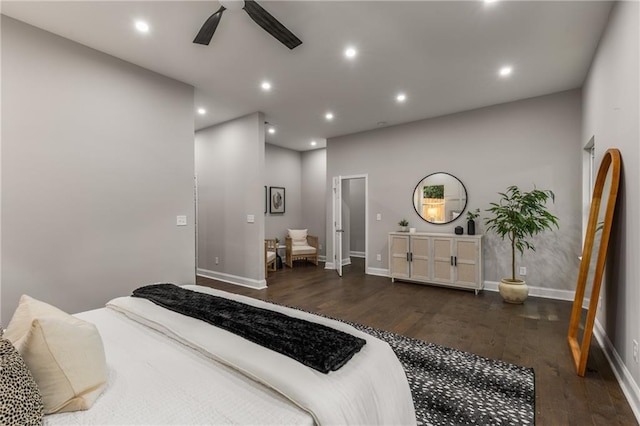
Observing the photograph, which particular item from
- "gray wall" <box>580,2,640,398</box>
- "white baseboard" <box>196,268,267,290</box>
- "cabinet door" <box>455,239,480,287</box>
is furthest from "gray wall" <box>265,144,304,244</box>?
"gray wall" <box>580,2,640,398</box>

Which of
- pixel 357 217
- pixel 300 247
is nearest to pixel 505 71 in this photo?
pixel 300 247

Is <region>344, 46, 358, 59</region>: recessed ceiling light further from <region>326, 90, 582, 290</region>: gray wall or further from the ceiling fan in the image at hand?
<region>326, 90, 582, 290</region>: gray wall

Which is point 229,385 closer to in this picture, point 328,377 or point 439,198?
point 328,377

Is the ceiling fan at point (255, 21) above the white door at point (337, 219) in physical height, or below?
above

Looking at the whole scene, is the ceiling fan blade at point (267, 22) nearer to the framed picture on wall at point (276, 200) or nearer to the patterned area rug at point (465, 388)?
the patterned area rug at point (465, 388)

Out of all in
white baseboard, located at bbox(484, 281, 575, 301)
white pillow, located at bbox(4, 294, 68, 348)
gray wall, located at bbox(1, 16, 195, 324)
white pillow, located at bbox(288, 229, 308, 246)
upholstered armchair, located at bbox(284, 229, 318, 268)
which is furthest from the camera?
white pillow, located at bbox(288, 229, 308, 246)

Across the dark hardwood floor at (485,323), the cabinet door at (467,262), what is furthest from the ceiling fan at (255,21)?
the cabinet door at (467,262)

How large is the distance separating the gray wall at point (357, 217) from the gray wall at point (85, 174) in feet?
17.1

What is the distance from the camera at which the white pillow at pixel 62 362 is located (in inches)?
39.5

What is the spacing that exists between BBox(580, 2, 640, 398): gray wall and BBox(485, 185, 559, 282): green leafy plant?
127 cm

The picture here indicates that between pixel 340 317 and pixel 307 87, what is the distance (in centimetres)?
303

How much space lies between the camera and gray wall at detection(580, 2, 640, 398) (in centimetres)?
193

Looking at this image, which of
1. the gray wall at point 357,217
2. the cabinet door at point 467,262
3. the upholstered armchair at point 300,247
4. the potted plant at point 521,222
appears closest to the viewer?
the potted plant at point 521,222

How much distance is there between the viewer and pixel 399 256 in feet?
16.9
